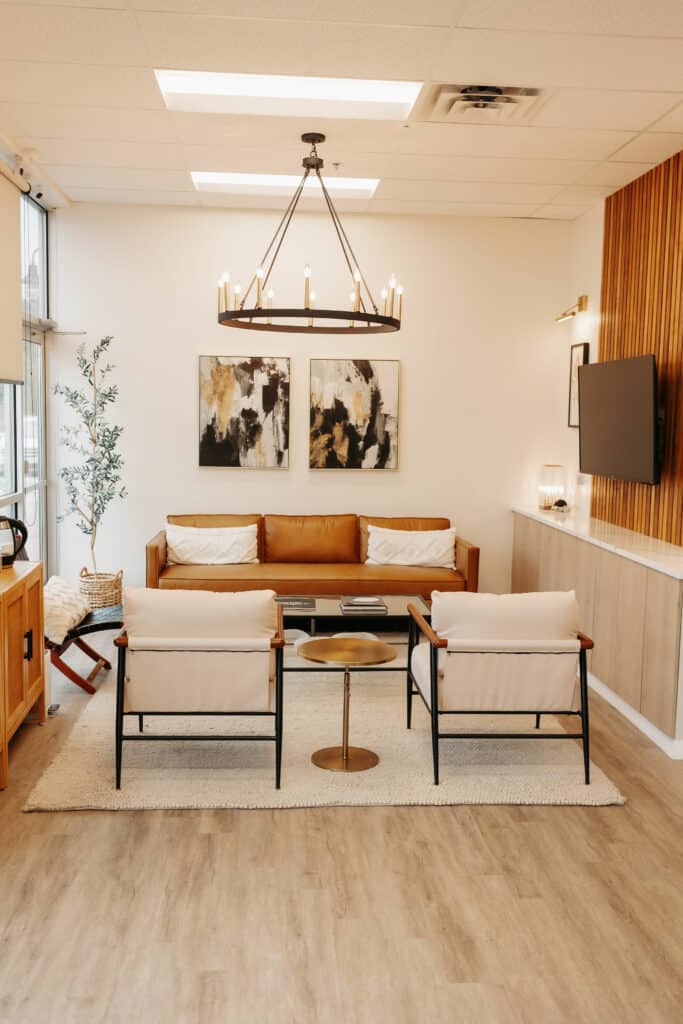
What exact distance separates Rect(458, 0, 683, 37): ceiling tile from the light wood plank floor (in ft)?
10.9

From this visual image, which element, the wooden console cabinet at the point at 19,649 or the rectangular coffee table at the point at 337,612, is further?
the rectangular coffee table at the point at 337,612

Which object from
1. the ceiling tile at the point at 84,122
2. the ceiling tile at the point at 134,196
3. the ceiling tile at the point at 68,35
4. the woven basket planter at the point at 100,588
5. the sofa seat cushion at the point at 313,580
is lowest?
the woven basket planter at the point at 100,588

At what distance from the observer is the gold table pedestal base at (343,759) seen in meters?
4.15

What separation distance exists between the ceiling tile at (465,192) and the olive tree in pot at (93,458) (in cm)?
246

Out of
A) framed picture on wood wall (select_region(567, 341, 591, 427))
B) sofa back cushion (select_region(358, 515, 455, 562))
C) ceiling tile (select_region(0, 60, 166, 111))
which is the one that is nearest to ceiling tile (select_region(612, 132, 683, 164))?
framed picture on wood wall (select_region(567, 341, 591, 427))

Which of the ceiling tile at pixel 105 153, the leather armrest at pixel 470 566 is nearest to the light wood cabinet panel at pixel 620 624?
the leather armrest at pixel 470 566

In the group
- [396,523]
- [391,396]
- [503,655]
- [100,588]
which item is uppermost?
→ [391,396]

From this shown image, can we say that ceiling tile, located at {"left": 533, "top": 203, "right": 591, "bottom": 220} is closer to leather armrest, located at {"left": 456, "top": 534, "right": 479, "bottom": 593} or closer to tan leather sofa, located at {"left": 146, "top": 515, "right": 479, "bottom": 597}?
tan leather sofa, located at {"left": 146, "top": 515, "right": 479, "bottom": 597}

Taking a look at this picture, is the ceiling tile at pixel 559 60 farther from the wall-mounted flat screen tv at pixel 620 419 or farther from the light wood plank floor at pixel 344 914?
the light wood plank floor at pixel 344 914

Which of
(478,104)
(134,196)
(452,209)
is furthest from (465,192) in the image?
(134,196)

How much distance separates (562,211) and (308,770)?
493 cm

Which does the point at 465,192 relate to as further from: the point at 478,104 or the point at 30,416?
the point at 30,416

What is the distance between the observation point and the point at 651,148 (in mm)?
5246

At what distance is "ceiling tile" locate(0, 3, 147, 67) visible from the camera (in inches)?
144
